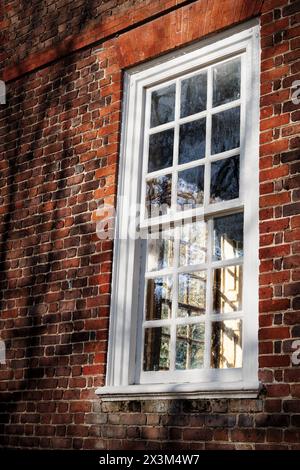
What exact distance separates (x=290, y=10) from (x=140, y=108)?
4.85ft

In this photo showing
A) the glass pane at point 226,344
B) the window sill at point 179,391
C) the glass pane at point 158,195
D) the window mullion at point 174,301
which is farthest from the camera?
the glass pane at point 158,195

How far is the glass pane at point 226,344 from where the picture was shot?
454cm

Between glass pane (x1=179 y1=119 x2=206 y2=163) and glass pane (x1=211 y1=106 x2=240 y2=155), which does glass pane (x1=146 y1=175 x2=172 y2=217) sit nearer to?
glass pane (x1=179 y1=119 x2=206 y2=163)

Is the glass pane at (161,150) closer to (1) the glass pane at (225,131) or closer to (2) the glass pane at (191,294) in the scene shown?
(1) the glass pane at (225,131)

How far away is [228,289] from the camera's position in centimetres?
470

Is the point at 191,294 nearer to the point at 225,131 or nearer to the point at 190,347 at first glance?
the point at 190,347

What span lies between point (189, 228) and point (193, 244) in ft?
0.45

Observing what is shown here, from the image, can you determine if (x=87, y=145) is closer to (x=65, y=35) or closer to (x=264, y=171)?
(x=65, y=35)

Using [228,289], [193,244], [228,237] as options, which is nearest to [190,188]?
[193,244]

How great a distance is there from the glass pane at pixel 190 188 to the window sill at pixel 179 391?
1365mm

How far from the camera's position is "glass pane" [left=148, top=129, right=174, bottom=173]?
17.8 feet

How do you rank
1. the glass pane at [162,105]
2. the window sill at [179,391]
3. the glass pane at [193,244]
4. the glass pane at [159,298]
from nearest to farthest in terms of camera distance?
the window sill at [179,391], the glass pane at [193,244], the glass pane at [159,298], the glass pane at [162,105]

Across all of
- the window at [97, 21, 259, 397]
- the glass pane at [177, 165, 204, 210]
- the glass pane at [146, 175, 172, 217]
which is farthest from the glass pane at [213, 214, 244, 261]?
the glass pane at [146, 175, 172, 217]

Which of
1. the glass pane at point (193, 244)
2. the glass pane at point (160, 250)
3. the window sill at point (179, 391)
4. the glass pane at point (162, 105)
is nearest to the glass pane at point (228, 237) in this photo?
the glass pane at point (193, 244)
